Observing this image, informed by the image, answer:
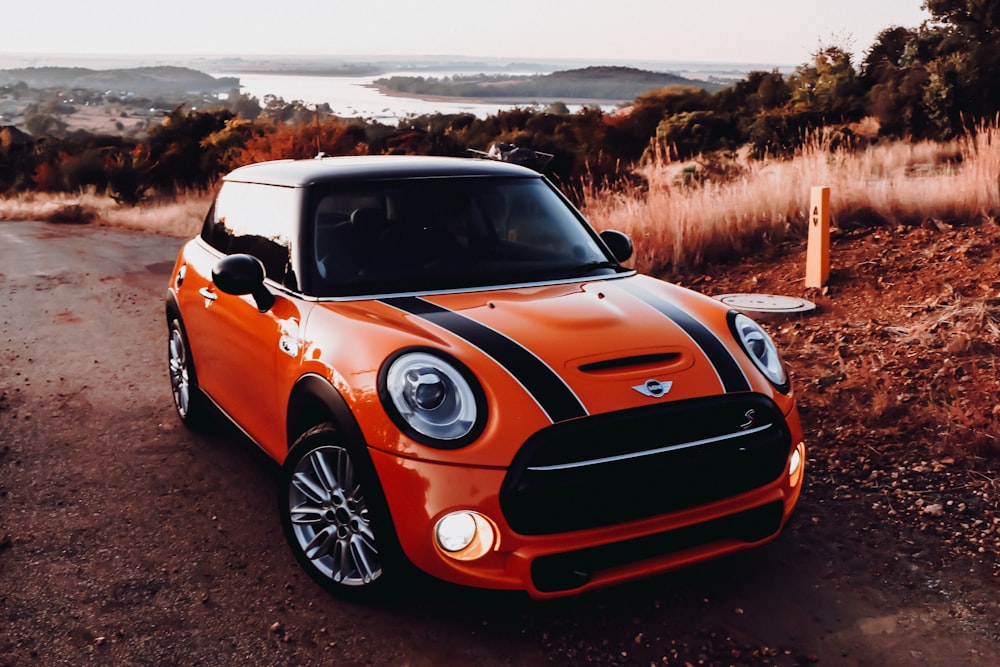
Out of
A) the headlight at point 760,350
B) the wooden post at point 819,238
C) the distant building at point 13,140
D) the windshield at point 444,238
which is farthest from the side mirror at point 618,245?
the distant building at point 13,140

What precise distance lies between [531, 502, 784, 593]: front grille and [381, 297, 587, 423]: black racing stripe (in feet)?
1.49

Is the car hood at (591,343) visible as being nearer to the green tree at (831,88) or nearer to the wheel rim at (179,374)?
the wheel rim at (179,374)

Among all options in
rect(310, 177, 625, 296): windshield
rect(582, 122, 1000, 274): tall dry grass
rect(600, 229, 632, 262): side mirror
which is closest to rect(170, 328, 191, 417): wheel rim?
rect(310, 177, 625, 296): windshield

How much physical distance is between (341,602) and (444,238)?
1.65 m

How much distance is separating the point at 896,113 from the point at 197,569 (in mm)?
30848

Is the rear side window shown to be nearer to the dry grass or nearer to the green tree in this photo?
the dry grass

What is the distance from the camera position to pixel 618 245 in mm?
5055

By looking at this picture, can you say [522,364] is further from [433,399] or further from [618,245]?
[618,245]

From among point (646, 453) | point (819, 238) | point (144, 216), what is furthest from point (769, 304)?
point (144, 216)

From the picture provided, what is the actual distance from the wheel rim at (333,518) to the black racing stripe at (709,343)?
4.30 feet

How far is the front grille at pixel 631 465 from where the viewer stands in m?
3.13

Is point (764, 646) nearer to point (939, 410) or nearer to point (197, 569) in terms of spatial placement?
point (197, 569)

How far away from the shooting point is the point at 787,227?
32.2 feet

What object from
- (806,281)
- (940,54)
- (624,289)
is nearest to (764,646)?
(624,289)
